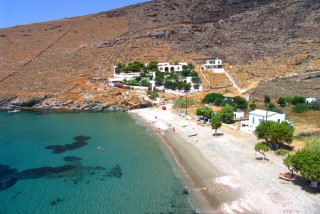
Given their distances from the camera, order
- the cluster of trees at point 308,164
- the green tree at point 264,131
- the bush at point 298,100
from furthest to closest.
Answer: the bush at point 298,100 → the green tree at point 264,131 → the cluster of trees at point 308,164

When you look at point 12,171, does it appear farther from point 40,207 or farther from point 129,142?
point 129,142

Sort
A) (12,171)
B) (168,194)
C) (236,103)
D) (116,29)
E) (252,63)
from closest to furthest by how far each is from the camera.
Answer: (168,194) → (12,171) → (236,103) → (252,63) → (116,29)

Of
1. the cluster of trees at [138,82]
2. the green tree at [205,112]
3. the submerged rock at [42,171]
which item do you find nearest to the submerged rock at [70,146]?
the submerged rock at [42,171]

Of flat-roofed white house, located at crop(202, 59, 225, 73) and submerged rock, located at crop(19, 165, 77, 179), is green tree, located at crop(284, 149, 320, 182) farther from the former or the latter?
flat-roofed white house, located at crop(202, 59, 225, 73)

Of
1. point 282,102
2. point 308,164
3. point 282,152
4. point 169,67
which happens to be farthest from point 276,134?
point 169,67

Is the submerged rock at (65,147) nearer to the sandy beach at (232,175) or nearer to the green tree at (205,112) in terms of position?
the sandy beach at (232,175)

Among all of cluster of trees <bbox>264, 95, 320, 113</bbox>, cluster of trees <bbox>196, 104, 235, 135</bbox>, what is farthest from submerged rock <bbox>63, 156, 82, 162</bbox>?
cluster of trees <bbox>264, 95, 320, 113</bbox>

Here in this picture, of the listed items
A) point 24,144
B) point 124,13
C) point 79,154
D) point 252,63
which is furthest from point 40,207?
point 124,13
